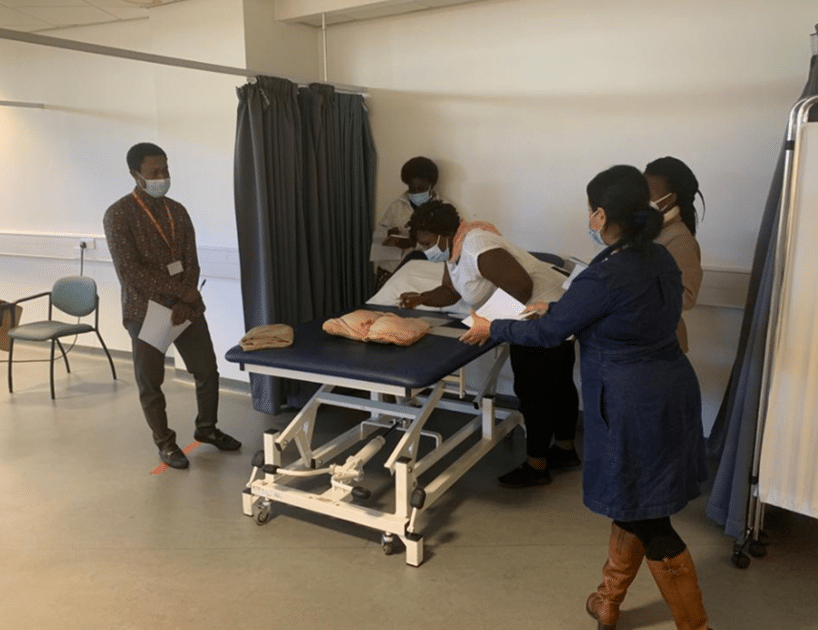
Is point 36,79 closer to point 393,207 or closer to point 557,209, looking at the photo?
point 393,207

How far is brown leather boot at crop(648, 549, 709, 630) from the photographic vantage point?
77.7 inches

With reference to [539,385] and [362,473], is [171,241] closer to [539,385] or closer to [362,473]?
[362,473]

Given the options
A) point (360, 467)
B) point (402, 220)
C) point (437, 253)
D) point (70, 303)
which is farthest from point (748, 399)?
point (70, 303)

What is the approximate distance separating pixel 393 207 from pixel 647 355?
2.51 meters

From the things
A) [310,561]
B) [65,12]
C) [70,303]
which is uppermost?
[65,12]

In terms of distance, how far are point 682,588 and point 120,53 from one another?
2.76 m

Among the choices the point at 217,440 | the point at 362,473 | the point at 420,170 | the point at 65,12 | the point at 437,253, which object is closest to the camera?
the point at 362,473

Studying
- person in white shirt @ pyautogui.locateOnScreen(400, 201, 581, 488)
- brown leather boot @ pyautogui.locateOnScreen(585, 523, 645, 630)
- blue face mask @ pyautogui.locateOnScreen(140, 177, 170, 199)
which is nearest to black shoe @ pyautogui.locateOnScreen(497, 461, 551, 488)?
person in white shirt @ pyautogui.locateOnScreen(400, 201, 581, 488)

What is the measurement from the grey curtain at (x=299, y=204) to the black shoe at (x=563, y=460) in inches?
53.6

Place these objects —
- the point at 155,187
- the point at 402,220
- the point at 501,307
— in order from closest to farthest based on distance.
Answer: the point at 501,307, the point at 155,187, the point at 402,220

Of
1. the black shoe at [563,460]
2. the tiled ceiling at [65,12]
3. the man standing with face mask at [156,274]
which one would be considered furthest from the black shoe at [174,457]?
the tiled ceiling at [65,12]

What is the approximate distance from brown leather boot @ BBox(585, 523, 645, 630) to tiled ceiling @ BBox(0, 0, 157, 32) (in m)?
3.89

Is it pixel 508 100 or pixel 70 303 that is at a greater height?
pixel 508 100

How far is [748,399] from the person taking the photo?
2.54m
